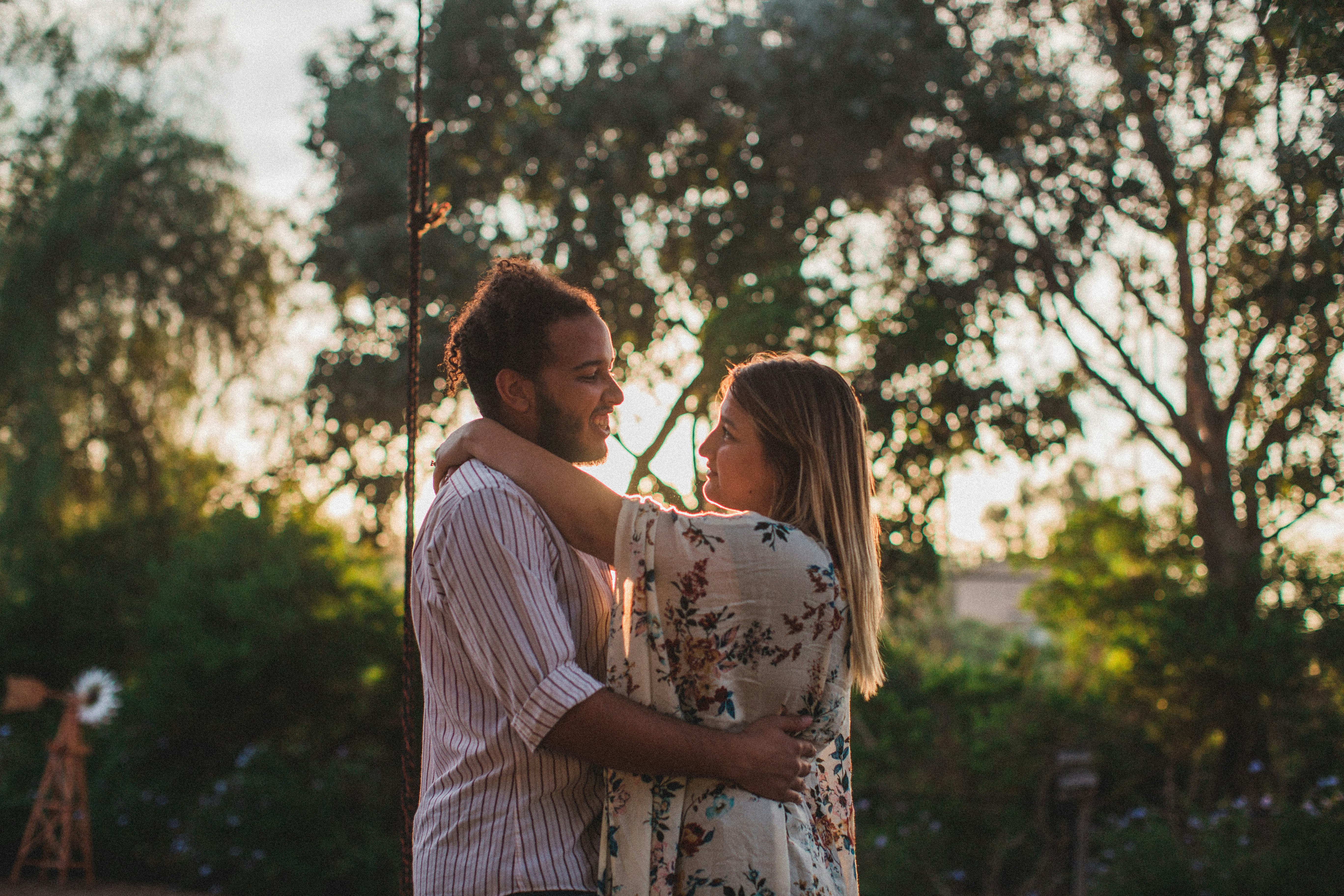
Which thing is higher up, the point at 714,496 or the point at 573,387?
the point at 573,387

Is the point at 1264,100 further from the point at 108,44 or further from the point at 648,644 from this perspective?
the point at 108,44

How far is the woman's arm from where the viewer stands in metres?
1.76

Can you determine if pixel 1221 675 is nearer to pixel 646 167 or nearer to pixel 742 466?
pixel 646 167

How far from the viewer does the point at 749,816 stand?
1605mm

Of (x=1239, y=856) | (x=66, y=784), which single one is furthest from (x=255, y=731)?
(x=1239, y=856)

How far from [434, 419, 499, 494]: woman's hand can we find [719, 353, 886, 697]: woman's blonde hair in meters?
0.48

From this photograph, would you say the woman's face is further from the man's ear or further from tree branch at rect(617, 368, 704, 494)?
tree branch at rect(617, 368, 704, 494)

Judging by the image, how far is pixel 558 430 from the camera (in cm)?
200

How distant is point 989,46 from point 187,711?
8916 mm

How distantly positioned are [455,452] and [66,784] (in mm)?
8588

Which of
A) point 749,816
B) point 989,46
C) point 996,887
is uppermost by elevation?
point 989,46

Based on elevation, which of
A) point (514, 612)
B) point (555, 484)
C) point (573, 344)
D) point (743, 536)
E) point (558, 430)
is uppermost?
point (573, 344)

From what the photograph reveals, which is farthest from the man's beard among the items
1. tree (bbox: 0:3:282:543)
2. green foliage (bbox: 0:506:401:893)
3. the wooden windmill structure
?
tree (bbox: 0:3:282:543)

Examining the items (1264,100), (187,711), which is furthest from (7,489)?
(1264,100)
